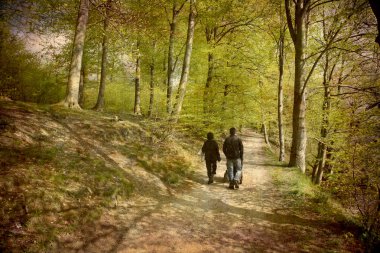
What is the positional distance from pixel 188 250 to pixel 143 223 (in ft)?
4.66

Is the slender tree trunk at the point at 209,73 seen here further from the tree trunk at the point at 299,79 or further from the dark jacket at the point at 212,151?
the dark jacket at the point at 212,151

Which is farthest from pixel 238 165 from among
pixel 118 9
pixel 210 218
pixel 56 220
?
pixel 118 9

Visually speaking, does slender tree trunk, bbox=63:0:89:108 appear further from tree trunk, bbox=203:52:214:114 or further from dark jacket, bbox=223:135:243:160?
tree trunk, bbox=203:52:214:114

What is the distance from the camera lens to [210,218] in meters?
7.25

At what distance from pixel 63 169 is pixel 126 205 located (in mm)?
1845

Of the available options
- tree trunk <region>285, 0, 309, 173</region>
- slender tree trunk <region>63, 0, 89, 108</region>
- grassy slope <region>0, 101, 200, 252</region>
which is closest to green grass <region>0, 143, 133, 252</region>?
grassy slope <region>0, 101, 200, 252</region>

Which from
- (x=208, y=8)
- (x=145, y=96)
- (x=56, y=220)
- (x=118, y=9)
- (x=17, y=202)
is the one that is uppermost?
(x=208, y=8)

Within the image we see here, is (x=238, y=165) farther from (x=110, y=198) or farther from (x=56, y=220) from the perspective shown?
(x=56, y=220)

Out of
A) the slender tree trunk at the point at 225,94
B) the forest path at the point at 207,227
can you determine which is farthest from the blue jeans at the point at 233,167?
the slender tree trunk at the point at 225,94

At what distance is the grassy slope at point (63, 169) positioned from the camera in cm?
505

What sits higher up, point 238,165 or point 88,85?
point 88,85

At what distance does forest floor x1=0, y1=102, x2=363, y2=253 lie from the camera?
210 inches

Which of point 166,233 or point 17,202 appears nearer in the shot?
point 17,202

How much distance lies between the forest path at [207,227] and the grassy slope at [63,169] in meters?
0.49
